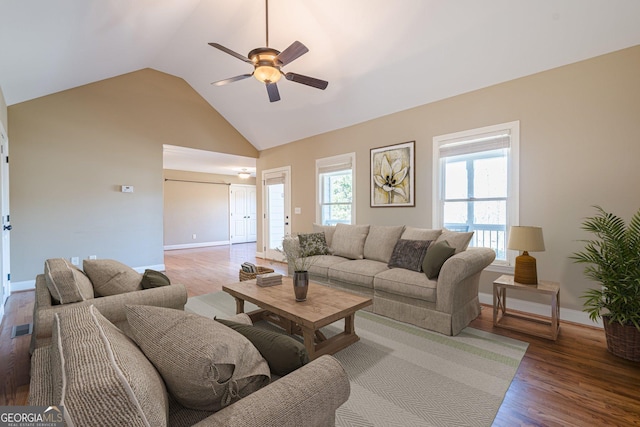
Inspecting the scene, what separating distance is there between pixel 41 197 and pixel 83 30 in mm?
2882

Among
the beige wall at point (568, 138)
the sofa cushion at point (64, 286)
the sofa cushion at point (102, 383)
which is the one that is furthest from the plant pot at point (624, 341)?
the sofa cushion at point (64, 286)

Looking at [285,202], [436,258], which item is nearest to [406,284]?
[436,258]

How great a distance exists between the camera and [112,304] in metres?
1.82

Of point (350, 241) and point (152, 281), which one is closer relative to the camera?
point (152, 281)

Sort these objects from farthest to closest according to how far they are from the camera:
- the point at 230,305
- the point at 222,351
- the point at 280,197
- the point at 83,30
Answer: the point at 280,197 < the point at 230,305 < the point at 83,30 < the point at 222,351

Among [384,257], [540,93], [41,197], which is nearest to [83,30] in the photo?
[41,197]

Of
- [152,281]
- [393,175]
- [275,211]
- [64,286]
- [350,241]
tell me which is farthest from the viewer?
[275,211]

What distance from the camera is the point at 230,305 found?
11.5ft

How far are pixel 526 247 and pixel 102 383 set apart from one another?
3186 millimetres

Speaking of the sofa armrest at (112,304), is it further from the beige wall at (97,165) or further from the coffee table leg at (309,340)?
the beige wall at (97,165)

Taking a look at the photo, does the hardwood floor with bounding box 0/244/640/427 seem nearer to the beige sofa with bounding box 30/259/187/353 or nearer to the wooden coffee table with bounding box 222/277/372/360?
the beige sofa with bounding box 30/259/187/353

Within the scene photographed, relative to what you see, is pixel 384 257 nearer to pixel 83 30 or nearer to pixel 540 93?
pixel 540 93

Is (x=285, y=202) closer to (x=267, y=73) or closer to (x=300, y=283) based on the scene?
(x=267, y=73)

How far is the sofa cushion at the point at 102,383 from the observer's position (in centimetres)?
56
